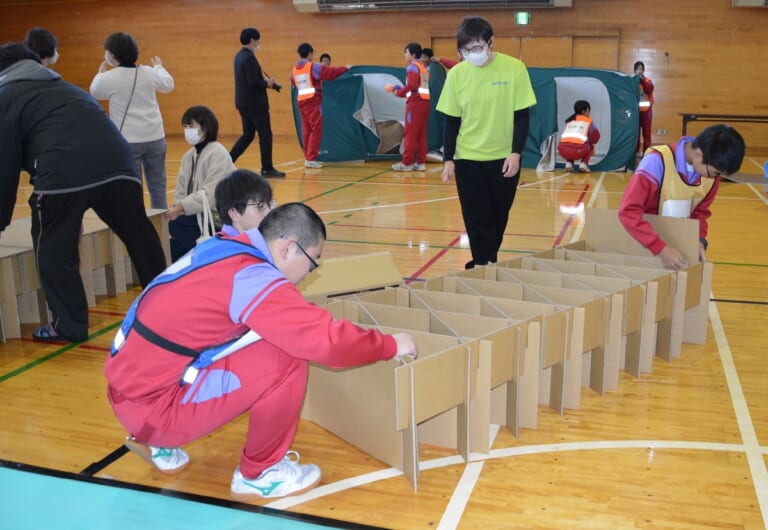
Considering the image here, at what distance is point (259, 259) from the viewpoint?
6.07ft

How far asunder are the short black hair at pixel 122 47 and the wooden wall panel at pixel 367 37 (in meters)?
8.61

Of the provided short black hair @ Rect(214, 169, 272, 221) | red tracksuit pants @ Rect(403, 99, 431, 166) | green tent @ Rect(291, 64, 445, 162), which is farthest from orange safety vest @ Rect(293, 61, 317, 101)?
short black hair @ Rect(214, 169, 272, 221)

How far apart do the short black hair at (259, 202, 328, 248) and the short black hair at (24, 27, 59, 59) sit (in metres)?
2.22

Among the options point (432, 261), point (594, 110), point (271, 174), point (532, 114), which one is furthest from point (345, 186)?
point (432, 261)

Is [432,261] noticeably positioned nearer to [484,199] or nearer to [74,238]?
[484,199]

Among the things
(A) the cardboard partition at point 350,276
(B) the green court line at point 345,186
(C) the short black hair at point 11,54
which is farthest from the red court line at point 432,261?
(B) the green court line at point 345,186

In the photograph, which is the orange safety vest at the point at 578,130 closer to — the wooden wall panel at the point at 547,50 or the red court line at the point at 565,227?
the red court line at the point at 565,227

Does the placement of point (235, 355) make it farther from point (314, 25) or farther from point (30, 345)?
point (314, 25)

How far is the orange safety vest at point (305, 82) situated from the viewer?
9.00 metres

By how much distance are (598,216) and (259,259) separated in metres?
2.13

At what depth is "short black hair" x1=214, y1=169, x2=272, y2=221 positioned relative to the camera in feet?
9.04

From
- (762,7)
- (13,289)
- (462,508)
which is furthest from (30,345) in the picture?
(762,7)

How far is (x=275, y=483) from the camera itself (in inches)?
82.4

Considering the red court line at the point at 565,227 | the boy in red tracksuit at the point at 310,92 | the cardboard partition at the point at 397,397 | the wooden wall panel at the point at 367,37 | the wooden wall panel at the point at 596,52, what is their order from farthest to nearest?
the wooden wall panel at the point at 596,52 < the wooden wall panel at the point at 367,37 < the boy in red tracksuit at the point at 310,92 < the red court line at the point at 565,227 < the cardboard partition at the point at 397,397
